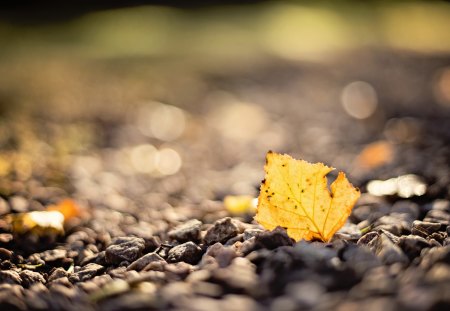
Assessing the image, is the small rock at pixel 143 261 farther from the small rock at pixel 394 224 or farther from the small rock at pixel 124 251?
the small rock at pixel 394 224

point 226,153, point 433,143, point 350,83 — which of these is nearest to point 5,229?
point 226,153

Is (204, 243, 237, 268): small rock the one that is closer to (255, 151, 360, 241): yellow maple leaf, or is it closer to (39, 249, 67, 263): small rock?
(255, 151, 360, 241): yellow maple leaf

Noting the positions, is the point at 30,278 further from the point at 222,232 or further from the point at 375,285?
the point at 375,285

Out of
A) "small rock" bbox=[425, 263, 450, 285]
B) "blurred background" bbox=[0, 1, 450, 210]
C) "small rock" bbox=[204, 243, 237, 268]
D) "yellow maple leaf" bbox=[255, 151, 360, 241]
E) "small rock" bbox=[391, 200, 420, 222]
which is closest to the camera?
"small rock" bbox=[425, 263, 450, 285]

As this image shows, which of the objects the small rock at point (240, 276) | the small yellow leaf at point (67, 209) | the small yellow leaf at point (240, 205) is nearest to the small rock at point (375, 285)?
the small rock at point (240, 276)

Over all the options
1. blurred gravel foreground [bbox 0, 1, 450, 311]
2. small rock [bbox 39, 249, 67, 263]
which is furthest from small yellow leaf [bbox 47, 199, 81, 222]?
small rock [bbox 39, 249, 67, 263]

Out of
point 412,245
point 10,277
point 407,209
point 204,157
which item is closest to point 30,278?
point 10,277

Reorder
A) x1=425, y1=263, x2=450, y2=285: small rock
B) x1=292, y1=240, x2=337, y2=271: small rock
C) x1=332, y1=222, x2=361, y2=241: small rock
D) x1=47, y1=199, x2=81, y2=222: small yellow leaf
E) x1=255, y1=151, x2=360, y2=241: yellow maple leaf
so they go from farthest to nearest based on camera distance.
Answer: x1=47, y1=199, x2=81, y2=222: small yellow leaf
x1=332, y1=222, x2=361, y2=241: small rock
x1=255, y1=151, x2=360, y2=241: yellow maple leaf
x1=292, y1=240, x2=337, y2=271: small rock
x1=425, y1=263, x2=450, y2=285: small rock
